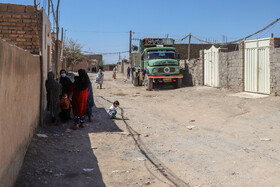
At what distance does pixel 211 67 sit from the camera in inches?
625

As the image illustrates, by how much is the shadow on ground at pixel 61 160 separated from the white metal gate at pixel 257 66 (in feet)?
20.7

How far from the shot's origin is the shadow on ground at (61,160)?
4.23 m

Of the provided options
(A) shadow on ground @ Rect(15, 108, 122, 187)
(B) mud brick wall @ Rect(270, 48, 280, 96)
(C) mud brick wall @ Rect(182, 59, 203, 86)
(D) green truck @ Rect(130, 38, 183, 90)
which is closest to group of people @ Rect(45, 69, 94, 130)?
(A) shadow on ground @ Rect(15, 108, 122, 187)

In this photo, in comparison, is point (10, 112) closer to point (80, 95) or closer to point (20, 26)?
point (80, 95)

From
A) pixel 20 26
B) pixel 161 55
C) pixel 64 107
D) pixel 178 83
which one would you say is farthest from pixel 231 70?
pixel 20 26

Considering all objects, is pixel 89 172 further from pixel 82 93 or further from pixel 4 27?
pixel 4 27

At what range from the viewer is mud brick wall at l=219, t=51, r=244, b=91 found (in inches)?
511

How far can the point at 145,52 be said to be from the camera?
734 inches

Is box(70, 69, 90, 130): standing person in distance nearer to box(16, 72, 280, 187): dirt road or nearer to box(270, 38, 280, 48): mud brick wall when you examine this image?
box(16, 72, 280, 187): dirt road

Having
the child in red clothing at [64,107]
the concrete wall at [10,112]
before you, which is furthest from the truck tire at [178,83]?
the concrete wall at [10,112]

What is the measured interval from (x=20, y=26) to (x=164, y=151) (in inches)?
184

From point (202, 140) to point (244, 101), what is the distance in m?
4.68

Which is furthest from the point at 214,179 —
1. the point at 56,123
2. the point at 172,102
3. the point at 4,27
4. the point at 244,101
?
the point at 172,102

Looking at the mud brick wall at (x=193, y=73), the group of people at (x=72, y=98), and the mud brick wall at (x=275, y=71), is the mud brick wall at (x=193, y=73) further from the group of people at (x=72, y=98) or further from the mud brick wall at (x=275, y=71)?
the group of people at (x=72, y=98)
